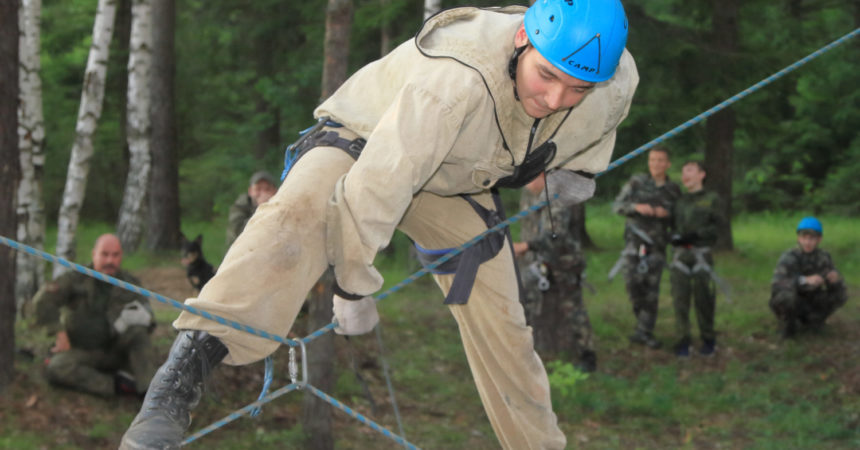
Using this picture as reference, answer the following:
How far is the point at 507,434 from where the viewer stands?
157 inches

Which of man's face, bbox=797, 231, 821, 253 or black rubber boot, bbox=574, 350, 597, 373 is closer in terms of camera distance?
black rubber boot, bbox=574, 350, 597, 373

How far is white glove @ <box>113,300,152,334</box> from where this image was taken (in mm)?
6730

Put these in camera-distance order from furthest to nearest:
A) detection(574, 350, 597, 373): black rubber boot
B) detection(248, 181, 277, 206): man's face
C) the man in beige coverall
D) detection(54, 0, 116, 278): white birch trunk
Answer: detection(54, 0, 116, 278): white birch trunk, detection(574, 350, 597, 373): black rubber boot, detection(248, 181, 277, 206): man's face, the man in beige coverall

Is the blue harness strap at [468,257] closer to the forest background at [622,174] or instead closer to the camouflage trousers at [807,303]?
the forest background at [622,174]

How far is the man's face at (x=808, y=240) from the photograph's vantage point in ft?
29.3

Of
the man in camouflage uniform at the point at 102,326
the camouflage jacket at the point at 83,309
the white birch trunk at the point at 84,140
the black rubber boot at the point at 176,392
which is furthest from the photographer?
the white birch trunk at the point at 84,140

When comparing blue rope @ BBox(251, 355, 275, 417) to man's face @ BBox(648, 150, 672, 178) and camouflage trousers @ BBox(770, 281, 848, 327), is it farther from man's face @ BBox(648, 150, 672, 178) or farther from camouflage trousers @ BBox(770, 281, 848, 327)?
camouflage trousers @ BBox(770, 281, 848, 327)

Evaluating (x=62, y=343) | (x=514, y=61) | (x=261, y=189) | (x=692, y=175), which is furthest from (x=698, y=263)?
(x=514, y=61)

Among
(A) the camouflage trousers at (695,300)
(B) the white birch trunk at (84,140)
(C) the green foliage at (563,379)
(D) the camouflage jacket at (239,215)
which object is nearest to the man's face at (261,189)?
(D) the camouflage jacket at (239,215)

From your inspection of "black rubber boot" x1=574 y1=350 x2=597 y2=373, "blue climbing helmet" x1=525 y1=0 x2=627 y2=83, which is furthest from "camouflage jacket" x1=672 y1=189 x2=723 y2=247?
"blue climbing helmet" x1=525 y1=0 x2=627 y2=83

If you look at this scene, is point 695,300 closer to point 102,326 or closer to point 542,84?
point 102,326

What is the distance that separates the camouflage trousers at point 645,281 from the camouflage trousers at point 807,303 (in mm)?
1204

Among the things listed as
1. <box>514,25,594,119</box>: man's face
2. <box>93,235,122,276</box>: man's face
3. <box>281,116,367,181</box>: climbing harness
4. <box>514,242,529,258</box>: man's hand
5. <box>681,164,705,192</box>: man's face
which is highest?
<box>514,25,594,119</box>: man's face

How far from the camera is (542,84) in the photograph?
3.23 metres
